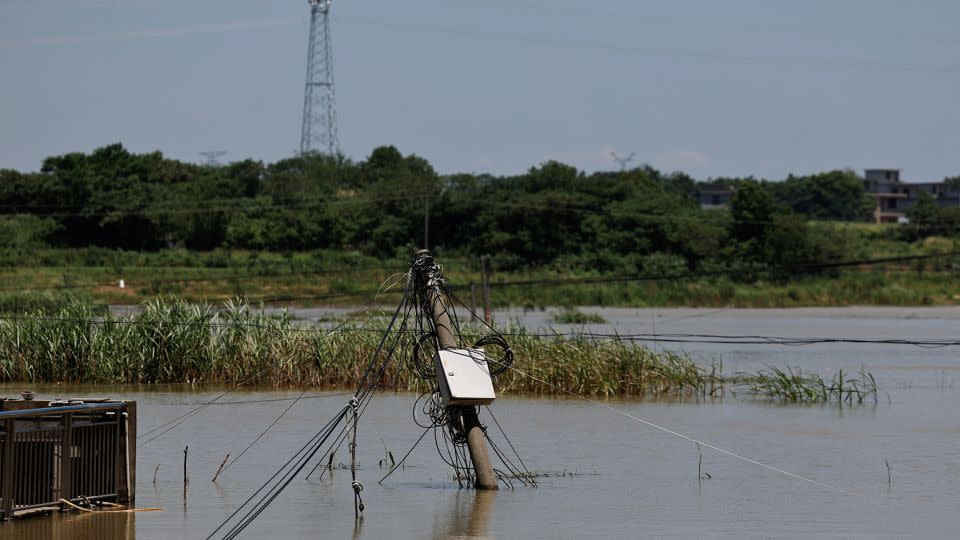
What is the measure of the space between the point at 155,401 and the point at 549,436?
21.7 ft

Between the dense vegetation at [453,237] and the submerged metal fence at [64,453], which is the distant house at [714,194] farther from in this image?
the submerged metal fence at [64,453]

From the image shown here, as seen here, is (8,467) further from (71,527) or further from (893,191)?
(893,191)

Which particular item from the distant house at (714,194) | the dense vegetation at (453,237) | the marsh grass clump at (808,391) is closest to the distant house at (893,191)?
the distant house at (714,194)

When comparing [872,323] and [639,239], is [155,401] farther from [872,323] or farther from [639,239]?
[639,239]

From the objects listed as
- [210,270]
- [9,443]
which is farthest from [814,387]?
[210,270]

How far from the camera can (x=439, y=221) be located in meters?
76.6

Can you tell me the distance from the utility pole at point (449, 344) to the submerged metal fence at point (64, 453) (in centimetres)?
292

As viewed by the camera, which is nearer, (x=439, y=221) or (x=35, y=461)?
(x=35, y=461)

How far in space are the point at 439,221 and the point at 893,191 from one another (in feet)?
330

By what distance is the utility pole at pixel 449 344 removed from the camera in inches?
519

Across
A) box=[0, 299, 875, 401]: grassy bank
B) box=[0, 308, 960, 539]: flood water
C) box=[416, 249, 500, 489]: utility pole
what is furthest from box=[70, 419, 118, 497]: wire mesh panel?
box=[0, 299, 875, 401]: grassy bank

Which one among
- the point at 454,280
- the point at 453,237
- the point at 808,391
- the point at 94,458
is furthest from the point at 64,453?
the point at 453,237

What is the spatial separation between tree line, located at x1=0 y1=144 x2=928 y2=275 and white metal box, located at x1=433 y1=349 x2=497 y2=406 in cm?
5831

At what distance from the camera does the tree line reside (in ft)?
240
